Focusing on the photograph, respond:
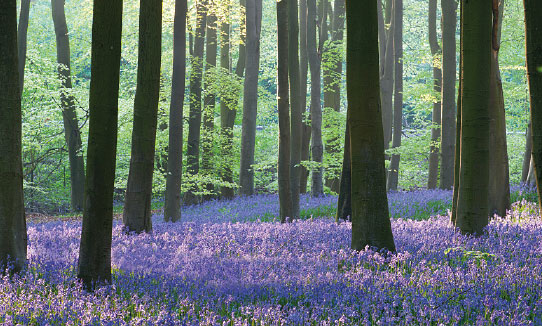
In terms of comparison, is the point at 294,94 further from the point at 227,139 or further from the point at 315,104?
the point at 227,139

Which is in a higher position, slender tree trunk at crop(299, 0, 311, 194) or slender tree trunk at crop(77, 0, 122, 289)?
slender tree trunk at crop(299, 0, 311, 194)

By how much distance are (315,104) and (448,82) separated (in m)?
4.94

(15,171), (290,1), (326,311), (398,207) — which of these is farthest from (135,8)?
(326,311)

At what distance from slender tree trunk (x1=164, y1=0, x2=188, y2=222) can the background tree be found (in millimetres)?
6665

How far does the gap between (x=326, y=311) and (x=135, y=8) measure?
72.9 ft

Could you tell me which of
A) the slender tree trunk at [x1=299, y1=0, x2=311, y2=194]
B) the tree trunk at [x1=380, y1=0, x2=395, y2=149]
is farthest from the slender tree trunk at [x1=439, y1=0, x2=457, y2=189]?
the slender tree trunk at [x1=299, y1=0, x2=311, y2=194]

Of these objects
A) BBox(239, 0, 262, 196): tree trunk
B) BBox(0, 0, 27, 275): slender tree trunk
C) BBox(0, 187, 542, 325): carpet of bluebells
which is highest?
BBox(239, 0, 262, 196): tree trunk

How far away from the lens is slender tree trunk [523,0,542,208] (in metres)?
4.43

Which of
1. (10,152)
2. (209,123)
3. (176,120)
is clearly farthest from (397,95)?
(10,152)

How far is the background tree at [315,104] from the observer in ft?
64.3

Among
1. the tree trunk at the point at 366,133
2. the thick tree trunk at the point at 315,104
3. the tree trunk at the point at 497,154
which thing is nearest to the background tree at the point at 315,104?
the thick tree trunk at the point at 315,104

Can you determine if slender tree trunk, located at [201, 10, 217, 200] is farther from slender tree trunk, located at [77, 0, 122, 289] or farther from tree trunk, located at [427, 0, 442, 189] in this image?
slender tree trunk, located at [77, 0, 122, 289]

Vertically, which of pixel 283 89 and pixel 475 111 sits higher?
pixel 283 89

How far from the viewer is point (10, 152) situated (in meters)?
6.12
